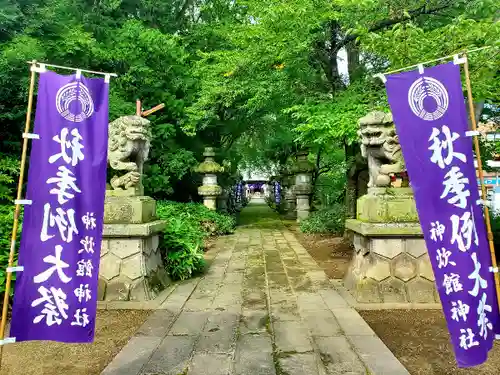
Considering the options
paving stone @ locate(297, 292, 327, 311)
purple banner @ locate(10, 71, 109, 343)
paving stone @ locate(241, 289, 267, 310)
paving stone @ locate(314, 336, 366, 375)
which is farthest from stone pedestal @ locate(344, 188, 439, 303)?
purple banner @ locate(10, 71, 109, 343)

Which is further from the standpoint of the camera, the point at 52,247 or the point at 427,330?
the point at 427,330

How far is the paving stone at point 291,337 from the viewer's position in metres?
3.45

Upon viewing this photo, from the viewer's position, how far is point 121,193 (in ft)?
17.4

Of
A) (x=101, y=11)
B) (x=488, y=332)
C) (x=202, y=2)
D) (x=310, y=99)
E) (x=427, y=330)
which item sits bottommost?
(x=427, y=330)

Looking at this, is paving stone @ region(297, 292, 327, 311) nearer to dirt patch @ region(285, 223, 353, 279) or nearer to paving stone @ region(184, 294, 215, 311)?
paving stone @ region(184, 294, 215, 311)

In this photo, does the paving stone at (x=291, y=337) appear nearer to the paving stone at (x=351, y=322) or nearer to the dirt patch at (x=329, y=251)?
the paving stone at (x=351, y=322)

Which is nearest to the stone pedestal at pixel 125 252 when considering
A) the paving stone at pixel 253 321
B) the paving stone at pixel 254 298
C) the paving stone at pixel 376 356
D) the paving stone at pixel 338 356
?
the paving stone at pixel 254 298

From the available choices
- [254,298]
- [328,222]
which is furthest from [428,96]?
[328,222]

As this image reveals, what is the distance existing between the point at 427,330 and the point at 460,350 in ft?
4.69

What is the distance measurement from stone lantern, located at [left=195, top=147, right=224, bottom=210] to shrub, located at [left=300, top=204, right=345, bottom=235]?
3210mm

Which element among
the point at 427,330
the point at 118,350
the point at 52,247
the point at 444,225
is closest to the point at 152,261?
the point at 118,350

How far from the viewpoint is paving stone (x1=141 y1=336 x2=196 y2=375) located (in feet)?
9.91

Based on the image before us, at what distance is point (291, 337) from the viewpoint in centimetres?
372

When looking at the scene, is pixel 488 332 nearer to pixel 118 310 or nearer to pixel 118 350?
pixel 118 350
